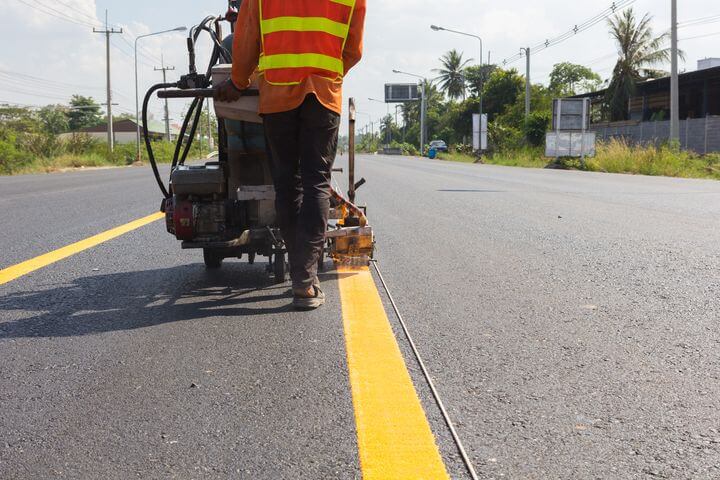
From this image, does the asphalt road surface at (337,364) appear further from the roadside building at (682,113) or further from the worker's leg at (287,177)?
the roadside building at (682,113)

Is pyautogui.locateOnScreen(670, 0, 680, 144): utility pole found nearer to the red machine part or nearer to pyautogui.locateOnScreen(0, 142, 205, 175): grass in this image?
pyautogui.locateOnScreen(0, 142, 205, 175): grass

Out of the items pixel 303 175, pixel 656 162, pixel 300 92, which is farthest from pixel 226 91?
pixel 656 162

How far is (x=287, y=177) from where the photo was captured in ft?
11.9

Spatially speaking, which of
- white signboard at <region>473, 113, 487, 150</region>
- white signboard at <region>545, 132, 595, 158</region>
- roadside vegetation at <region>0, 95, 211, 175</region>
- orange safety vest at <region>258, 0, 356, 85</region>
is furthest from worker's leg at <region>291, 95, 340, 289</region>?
white signboard at <region>473, 113, 487, 150</region>

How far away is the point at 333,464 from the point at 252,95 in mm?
2308

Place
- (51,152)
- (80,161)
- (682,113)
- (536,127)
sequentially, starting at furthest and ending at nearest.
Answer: (682,113) → (536,127) → (80,161) → (51,152)

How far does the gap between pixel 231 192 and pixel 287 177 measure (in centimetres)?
62

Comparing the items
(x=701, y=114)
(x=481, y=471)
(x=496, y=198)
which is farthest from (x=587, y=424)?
(x=701, y=114)

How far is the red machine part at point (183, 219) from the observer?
386 centimetres

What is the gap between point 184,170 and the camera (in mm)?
3850

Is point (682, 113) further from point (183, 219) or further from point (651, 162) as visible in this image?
point (183, 219)

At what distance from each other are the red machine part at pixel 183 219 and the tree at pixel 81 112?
117 metres

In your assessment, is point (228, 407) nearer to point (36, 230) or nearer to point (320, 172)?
point (320, 172)

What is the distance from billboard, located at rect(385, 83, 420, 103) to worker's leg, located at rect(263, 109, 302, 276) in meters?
111
